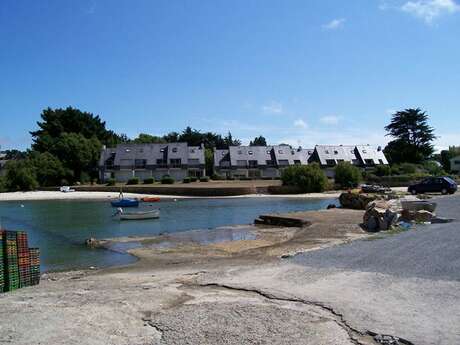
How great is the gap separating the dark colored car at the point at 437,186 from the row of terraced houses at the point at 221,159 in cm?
4393

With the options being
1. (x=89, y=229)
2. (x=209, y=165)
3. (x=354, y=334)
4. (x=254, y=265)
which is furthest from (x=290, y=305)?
(x=209, y=165)

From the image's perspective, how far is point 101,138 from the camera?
4486 inches

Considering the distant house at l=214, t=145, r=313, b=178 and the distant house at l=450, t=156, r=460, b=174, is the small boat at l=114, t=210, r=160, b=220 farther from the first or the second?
the distant house at l=450, t=156, r=460, b=174

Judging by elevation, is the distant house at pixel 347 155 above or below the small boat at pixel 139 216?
above

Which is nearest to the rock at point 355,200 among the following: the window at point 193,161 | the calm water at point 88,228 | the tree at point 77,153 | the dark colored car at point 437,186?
the calm water at point 88,228

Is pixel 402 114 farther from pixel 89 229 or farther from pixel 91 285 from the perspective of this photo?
pixel 91 285

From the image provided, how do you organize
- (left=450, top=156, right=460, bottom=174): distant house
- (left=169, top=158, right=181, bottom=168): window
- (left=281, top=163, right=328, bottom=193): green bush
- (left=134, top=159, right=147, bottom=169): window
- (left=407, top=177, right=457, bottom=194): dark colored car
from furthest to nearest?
1. (left=450, top=156, right=460, bottom=174): distant house
2. (left=134, top=159, right=147, bottom=169): window
3. (left=169, top=158, right=181, bottom=168): window
4. (left=281, top=163, right=328, bottom=193): green bush
5. (left=407, top=177, right=457, bottom=194): dark colored car

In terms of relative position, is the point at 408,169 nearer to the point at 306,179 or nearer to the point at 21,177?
the point at 306,179

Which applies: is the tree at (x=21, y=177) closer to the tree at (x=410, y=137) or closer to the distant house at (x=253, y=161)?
the distant house at (x=253, y=161)

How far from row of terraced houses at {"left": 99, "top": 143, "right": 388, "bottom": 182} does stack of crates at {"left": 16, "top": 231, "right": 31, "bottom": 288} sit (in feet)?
277

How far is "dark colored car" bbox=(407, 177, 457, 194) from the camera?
163 feet

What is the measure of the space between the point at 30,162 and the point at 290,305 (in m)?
89.6

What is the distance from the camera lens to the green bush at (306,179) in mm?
74562

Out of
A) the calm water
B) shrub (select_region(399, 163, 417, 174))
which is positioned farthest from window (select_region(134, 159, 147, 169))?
shrub (select_region(399, 163, 417, 174))
